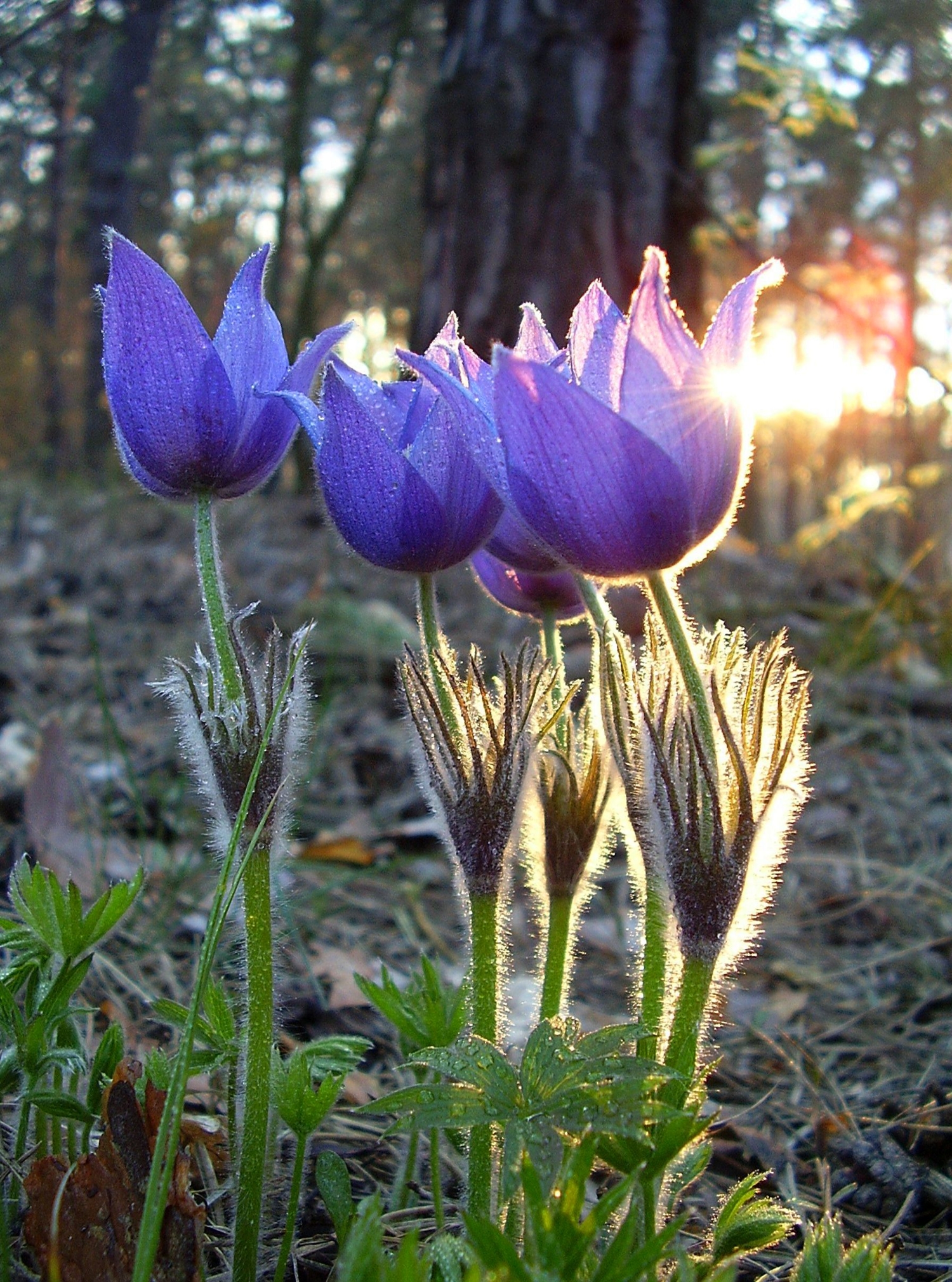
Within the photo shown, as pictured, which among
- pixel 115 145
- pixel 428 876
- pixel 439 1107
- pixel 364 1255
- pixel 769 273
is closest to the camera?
pixel 364 1255

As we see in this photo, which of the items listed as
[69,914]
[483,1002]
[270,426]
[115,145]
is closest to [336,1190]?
[483,1002]

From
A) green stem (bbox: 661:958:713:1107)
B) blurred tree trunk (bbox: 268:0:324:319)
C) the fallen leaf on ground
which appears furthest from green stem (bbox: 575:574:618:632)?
blurred tree trunk (bbox: 268:0:324:319)

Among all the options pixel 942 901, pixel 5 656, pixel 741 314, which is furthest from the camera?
pixel 5 656

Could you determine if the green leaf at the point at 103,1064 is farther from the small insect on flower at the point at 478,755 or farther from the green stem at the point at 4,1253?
the small insect on flower at the point at 478,755

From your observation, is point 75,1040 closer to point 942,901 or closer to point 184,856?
point 184,856

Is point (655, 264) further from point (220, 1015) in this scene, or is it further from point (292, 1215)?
point (292, 1215)

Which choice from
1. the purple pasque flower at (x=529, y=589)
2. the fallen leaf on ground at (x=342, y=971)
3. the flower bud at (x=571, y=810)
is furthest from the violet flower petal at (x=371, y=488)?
the fallen leaf on ground at (x=342, y=971)

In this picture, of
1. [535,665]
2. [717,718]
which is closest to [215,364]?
[535,665]
